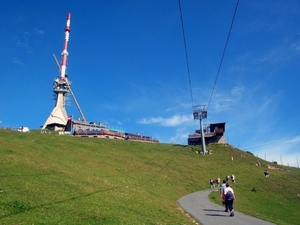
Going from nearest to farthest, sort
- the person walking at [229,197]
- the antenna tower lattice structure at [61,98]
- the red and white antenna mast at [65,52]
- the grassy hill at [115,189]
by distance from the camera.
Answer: the grassy hill at [115,189] → the person walking at [229,197] → the antenna tower lattice structure at [61,98] → the red and white antenna mast at [65,52]

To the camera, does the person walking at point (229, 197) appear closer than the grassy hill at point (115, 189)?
No

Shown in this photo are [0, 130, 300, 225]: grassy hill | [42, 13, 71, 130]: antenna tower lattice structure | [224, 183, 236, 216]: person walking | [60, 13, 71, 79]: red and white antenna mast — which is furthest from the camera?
[60, 13, 71, 79]: red and white antenna mast

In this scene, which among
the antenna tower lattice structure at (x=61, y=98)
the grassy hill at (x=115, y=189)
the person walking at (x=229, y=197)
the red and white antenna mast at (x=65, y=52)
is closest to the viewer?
the grassy hill at (x=115, y=189)

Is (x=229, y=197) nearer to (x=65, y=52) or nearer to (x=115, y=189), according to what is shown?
(x=115, y=189)

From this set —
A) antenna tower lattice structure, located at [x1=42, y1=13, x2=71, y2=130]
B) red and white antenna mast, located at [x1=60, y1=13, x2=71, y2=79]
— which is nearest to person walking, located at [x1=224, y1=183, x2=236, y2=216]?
antenna tower lattice structure, located at [x1=42, y1=13, x2=71, y2=130]

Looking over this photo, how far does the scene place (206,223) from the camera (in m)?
18.2

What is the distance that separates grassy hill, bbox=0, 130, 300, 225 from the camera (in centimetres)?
1588

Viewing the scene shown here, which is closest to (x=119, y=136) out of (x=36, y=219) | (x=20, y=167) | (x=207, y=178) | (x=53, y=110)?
(x=53, y=110)

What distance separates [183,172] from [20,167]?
3592 cm

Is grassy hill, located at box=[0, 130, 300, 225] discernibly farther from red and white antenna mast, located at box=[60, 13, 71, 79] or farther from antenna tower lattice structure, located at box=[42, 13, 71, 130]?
red and white antenna mast, located at box=[60, 13, 71, 79]

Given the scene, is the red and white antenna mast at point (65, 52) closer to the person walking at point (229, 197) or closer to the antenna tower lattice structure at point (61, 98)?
the antenna tower lattice structure at point (61, 98)

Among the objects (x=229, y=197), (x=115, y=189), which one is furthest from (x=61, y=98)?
(x=229, y=197)

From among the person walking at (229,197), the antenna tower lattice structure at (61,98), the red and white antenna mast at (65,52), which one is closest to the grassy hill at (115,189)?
the person walking at (229,197)

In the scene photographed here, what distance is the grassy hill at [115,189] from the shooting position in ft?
52.1
